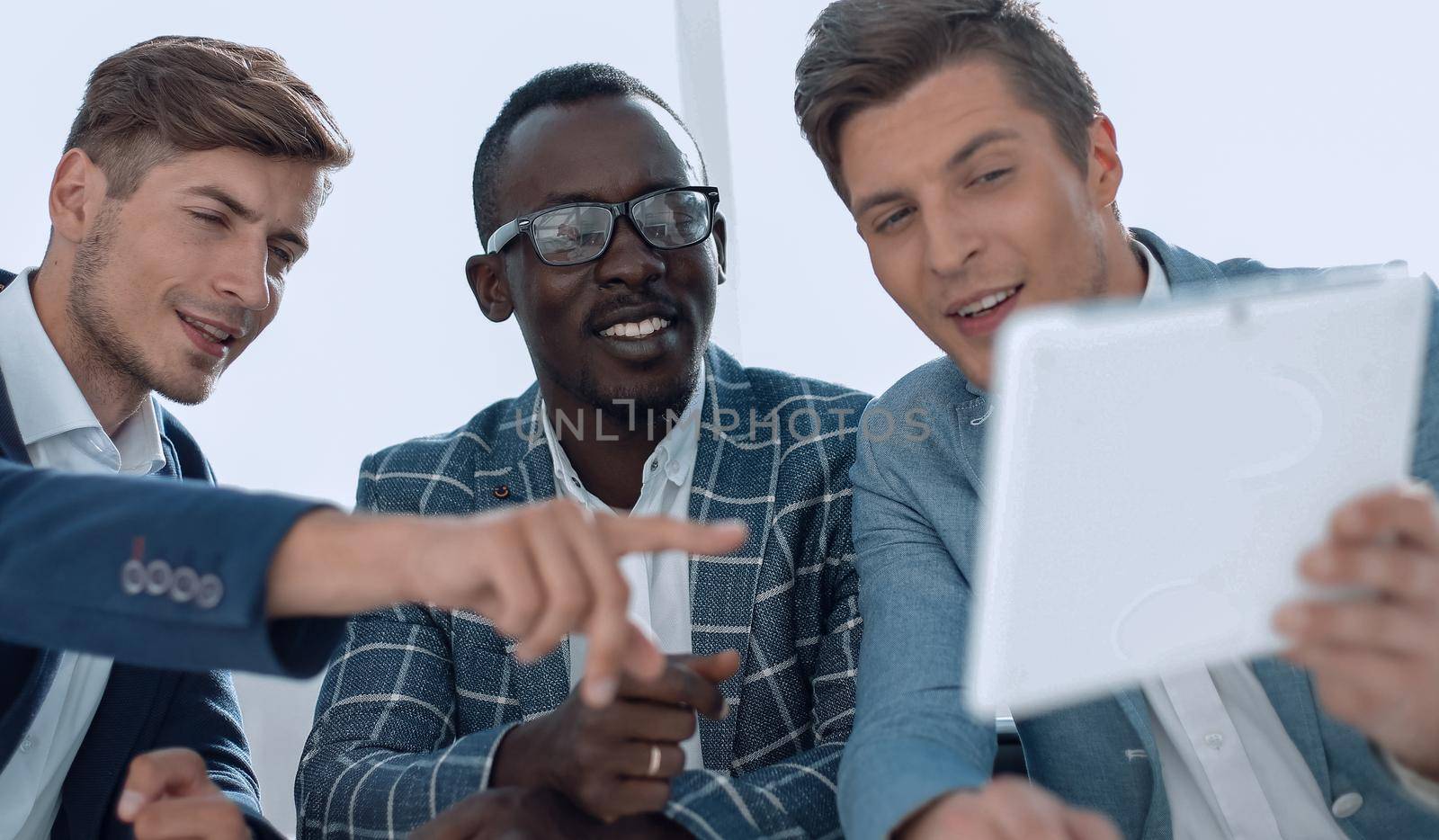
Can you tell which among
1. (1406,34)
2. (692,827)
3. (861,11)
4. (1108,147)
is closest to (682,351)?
(861,11)

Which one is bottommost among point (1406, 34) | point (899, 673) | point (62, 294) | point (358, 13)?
point (899, 673)

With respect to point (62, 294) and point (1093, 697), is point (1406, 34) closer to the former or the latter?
point (1093, 697)

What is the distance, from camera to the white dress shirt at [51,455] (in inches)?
63.7

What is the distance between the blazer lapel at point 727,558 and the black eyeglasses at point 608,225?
29 centimetres

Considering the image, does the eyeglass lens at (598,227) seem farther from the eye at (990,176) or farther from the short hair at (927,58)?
the eye at (990,176)

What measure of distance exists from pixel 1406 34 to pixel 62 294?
334 centimetres

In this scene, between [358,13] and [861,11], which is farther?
[358,13]

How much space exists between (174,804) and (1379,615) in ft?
3.87

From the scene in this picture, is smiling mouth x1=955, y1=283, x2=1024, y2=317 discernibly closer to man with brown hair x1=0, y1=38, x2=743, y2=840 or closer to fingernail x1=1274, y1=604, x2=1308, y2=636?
fingernail x1=1274, y1=604, x2=1308, y2=636

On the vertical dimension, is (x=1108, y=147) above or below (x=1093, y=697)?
above

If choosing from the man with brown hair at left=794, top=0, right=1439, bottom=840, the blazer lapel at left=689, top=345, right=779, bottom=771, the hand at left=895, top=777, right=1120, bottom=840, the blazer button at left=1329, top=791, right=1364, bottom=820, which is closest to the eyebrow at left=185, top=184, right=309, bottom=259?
the blazer lapel at left=689, top=345, right=779, bottom=771

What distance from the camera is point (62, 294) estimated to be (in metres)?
1.93

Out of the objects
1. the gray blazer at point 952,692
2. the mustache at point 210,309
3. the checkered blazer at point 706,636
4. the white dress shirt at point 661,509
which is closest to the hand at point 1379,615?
the gray blazer at point 952,692

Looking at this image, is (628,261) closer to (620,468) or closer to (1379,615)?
(620,468)
